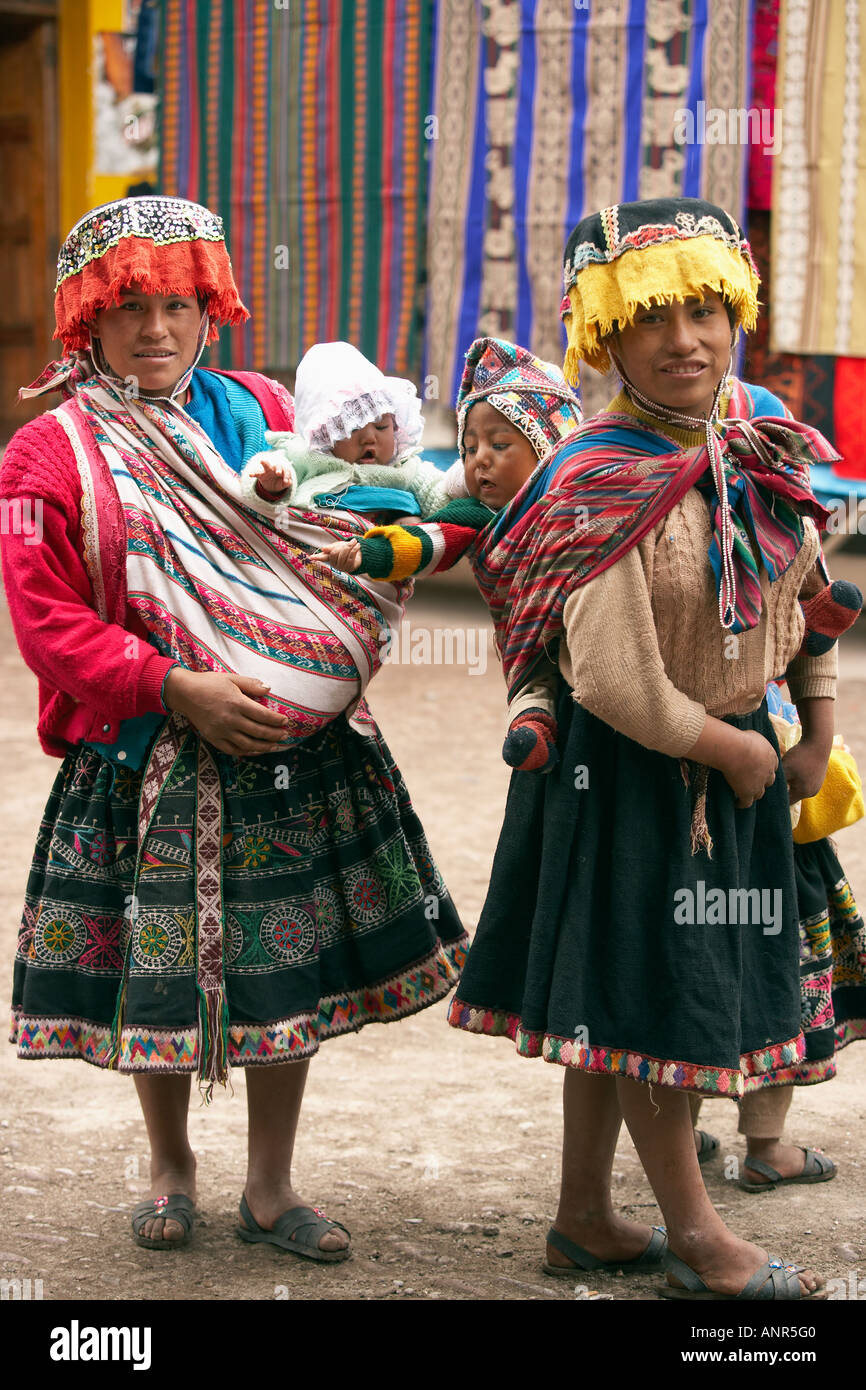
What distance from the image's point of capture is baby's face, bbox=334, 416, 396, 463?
2.62 m

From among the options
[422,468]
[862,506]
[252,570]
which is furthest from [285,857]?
[862,506]

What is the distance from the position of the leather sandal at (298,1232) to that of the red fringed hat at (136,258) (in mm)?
1562

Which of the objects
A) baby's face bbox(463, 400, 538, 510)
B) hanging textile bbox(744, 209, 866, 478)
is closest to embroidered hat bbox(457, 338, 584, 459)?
baby's face bbox(463, 400, 538, 510)

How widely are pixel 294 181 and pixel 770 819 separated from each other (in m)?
7.13

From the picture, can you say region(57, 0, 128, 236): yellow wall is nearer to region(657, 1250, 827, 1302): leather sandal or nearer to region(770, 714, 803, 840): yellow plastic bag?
region(770, 714, 803, 840): yellow plastic bag

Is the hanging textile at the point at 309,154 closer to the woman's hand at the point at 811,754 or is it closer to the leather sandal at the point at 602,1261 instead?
the woman's hand at the point at 811,754

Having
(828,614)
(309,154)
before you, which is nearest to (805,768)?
(828,614)

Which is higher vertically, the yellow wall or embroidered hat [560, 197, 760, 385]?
the yellow wall

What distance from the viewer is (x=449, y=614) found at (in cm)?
903

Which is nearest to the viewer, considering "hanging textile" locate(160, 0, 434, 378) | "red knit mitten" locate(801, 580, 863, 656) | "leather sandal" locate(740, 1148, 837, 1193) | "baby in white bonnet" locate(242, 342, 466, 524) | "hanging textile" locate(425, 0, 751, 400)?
"red knit mitten" locate(801, 580, 863, 656)

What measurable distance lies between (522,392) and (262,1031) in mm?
1134

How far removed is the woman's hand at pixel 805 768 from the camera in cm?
254

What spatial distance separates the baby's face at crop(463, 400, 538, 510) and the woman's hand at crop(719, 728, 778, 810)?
0.56 meters

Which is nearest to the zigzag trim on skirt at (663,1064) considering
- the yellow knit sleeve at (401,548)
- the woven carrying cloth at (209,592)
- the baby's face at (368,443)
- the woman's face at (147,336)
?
the woven carrying cloth at (209,592)
